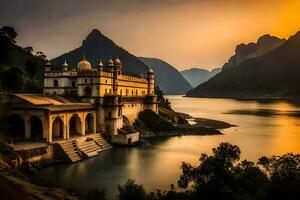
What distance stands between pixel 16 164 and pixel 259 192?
22.8 metres

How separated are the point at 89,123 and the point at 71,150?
12.3m

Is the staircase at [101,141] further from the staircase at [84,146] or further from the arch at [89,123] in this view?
the arch at [89,123]

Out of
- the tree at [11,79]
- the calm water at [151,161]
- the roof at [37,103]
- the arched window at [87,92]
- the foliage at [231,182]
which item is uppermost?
the tree at [11,79]

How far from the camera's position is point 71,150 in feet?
144

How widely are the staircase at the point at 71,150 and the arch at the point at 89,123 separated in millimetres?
8828

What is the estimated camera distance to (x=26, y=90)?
202 feet

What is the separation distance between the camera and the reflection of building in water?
145ft

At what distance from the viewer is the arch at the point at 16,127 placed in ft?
147

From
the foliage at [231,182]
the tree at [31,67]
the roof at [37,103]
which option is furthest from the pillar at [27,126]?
the tree at [31,67]

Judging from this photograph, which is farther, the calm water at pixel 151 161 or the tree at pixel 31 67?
the tree at pixel 31 67

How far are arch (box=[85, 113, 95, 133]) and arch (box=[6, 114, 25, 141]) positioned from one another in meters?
9.99

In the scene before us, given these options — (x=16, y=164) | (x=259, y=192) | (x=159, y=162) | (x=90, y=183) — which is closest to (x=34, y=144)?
(x=16, y=164)

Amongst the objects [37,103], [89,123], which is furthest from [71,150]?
[89,123]

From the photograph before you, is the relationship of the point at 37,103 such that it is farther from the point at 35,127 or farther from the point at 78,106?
the point at 78,106
